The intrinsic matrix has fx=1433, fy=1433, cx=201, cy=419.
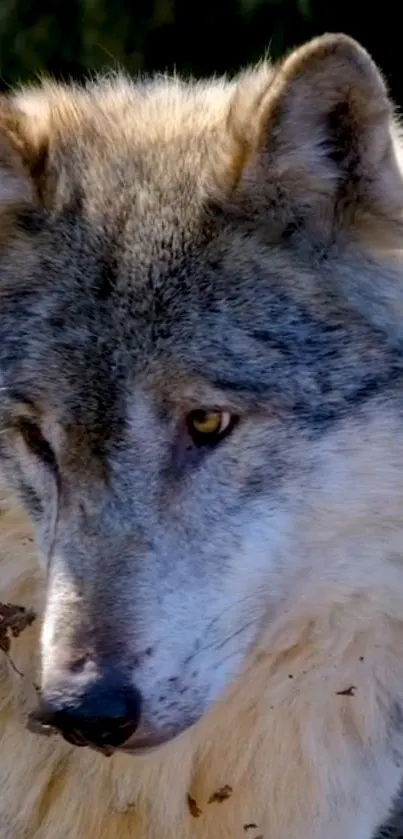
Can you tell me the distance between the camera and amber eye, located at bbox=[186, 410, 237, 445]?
262cm

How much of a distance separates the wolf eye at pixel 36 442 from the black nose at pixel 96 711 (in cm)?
49

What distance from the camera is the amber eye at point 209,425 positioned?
8.60 ft

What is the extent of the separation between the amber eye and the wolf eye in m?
0.29

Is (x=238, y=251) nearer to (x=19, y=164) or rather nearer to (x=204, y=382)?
(x=204, y=382)

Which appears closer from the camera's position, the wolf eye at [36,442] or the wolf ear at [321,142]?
the wolf ear at [321,142]

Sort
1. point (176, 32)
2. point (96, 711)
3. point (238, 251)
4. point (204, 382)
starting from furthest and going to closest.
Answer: point (176, 32)
point (238, 251)
point (204, 382)
point (96, 711)

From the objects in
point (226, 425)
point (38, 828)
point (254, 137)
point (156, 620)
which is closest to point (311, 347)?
point (226, 425)

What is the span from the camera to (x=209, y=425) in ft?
8.62

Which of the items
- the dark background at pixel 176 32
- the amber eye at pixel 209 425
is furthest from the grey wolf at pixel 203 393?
the dark background at pixel 176 32

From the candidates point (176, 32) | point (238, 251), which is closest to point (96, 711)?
point (238, 251)

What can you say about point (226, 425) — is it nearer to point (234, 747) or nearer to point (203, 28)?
point (234, 747)

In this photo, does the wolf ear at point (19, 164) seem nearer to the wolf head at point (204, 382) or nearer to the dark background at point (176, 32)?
the wolf head at point (204, 382)

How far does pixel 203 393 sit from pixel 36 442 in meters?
0.38

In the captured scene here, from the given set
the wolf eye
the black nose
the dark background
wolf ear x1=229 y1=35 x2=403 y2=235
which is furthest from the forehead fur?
the dark background
